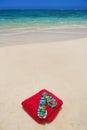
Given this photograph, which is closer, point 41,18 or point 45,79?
point 45,79

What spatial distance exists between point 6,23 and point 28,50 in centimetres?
140

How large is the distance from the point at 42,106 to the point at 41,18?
2850mm

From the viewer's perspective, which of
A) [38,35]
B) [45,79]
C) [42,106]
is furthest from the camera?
[38,35]

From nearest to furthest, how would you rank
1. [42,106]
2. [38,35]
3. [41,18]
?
[42,106] < [38,35] < [41,18]

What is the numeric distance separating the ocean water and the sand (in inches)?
38.9

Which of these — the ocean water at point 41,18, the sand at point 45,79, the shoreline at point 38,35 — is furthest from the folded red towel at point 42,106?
the ocean water at point 41,18

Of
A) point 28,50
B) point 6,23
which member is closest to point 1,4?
point 6,23

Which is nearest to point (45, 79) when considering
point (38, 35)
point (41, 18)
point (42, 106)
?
point (42, 106)

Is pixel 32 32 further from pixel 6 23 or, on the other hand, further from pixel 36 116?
pixel 36 116

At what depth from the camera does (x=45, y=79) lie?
5.47 ft

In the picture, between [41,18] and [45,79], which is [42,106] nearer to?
[45,79]

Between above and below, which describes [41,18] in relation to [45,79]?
above

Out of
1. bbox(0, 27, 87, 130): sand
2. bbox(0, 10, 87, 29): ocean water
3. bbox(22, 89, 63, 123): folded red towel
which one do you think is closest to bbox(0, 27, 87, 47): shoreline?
bbox(0, 27, 87, 130): sand

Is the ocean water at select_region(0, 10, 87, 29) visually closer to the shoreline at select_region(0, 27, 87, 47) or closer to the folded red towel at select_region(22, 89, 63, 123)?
the shoreline at select_region(0, 27, 87, 47)
